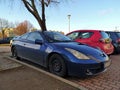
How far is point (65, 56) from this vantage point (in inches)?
190

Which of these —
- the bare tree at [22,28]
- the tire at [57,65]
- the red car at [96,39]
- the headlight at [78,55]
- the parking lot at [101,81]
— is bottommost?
the parking lot at [101,81]

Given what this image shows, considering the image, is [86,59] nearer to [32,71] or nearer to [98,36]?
[32,71]

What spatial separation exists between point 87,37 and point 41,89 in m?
4.94

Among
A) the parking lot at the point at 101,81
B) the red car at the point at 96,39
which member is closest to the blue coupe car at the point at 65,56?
the parking lot at the point at 101,81

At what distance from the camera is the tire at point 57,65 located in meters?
4.92

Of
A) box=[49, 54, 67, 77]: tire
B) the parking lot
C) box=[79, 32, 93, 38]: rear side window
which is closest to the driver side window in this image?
box=[49, 54, 67, 77]: tire

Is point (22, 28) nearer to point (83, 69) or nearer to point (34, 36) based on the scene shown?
point (34, 36)

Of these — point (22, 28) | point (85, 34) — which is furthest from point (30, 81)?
point (22, 28)

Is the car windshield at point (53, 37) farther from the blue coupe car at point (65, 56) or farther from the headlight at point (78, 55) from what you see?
the headlight at point (78, 55)

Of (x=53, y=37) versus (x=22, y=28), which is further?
(x=22, y=28)

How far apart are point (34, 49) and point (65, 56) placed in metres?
1.60

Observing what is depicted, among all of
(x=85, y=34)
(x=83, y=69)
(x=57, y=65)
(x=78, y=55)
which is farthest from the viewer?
(x=85, y=34)

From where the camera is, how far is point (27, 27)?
68.5 m

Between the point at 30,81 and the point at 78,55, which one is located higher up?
the point at 78,55
